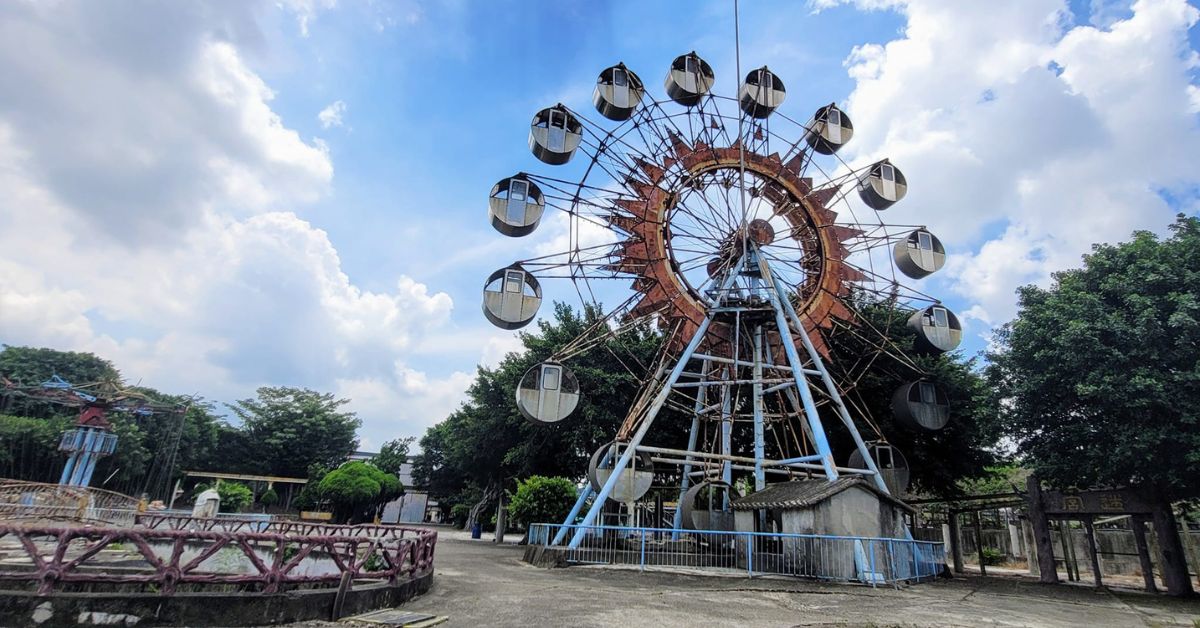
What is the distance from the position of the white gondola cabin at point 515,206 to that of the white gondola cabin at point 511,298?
1318 millimetres

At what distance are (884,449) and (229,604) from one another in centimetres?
1919

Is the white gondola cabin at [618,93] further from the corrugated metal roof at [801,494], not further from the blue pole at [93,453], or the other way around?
the blue pole at [93,453]

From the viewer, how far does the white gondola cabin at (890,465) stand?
18797mm

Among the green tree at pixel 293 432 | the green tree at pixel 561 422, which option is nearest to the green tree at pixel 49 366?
the green tree at pixel 293 432

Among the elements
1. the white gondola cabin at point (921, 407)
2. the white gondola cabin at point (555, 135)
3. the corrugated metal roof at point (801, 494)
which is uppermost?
the white gondola cabin at point (555, 135)

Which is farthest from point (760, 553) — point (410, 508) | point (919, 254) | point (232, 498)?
point (410, 508)

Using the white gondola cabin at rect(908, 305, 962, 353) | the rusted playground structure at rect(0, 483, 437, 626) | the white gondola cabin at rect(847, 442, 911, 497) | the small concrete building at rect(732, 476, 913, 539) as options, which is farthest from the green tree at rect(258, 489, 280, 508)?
the white gondola cabin at rect(908, 305, 962, 353)

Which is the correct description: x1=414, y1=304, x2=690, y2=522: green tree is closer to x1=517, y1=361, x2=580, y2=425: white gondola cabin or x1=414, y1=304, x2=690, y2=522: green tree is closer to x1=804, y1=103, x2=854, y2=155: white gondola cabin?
x1=517, y1=361, x2=580, y2=425: white gondola cabin

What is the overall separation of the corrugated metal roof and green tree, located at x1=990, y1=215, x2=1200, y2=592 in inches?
194

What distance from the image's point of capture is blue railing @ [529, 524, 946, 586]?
13.1 meters

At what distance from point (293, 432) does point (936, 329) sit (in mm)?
46865

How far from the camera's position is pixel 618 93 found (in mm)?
19719

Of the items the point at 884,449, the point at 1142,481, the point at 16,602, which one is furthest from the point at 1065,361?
the point at 16,602

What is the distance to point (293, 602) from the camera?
274 inches
